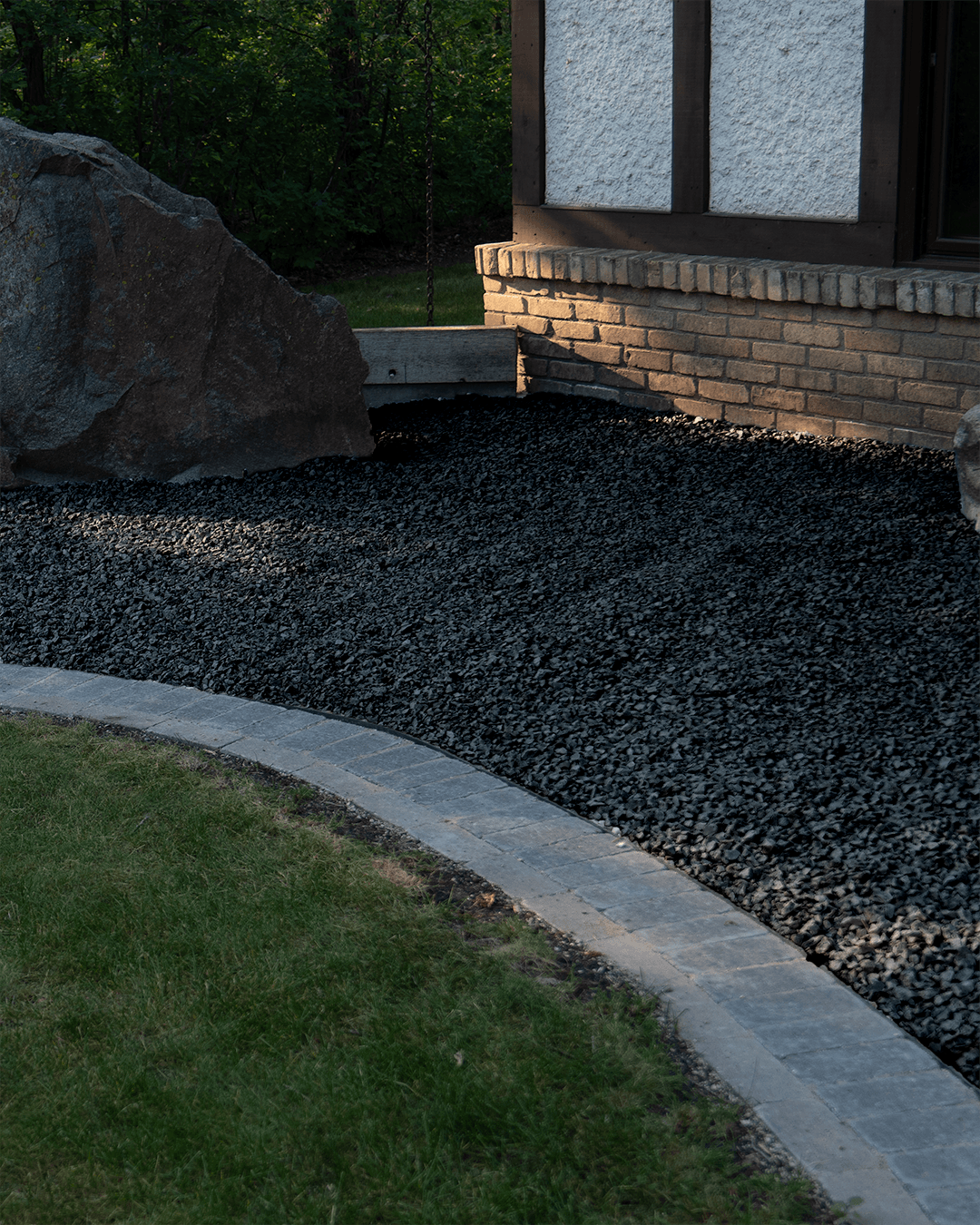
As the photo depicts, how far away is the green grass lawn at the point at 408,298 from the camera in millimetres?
10422

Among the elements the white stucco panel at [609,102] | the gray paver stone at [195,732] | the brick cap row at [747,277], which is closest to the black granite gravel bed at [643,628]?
the gray paver stone at [195,732]

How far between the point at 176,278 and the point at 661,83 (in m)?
3.04

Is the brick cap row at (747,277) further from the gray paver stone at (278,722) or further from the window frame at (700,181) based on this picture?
the gray paver stone at (278,722)

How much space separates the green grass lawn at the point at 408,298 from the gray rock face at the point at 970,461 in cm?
540

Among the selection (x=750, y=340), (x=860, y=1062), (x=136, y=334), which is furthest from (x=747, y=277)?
(x=860, y=1062)

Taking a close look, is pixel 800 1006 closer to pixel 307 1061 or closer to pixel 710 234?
pixel 307 1061

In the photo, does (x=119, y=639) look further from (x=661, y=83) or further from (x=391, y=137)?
(x=391, y=137)

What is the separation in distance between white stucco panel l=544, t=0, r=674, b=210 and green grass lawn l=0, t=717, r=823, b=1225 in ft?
17.8

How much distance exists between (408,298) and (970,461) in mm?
7316

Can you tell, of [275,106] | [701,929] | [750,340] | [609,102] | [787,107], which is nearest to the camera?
[701,929]

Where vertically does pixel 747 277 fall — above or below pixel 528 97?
below

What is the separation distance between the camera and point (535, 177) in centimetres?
790

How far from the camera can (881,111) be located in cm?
636

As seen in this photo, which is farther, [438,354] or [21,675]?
[438,354]
